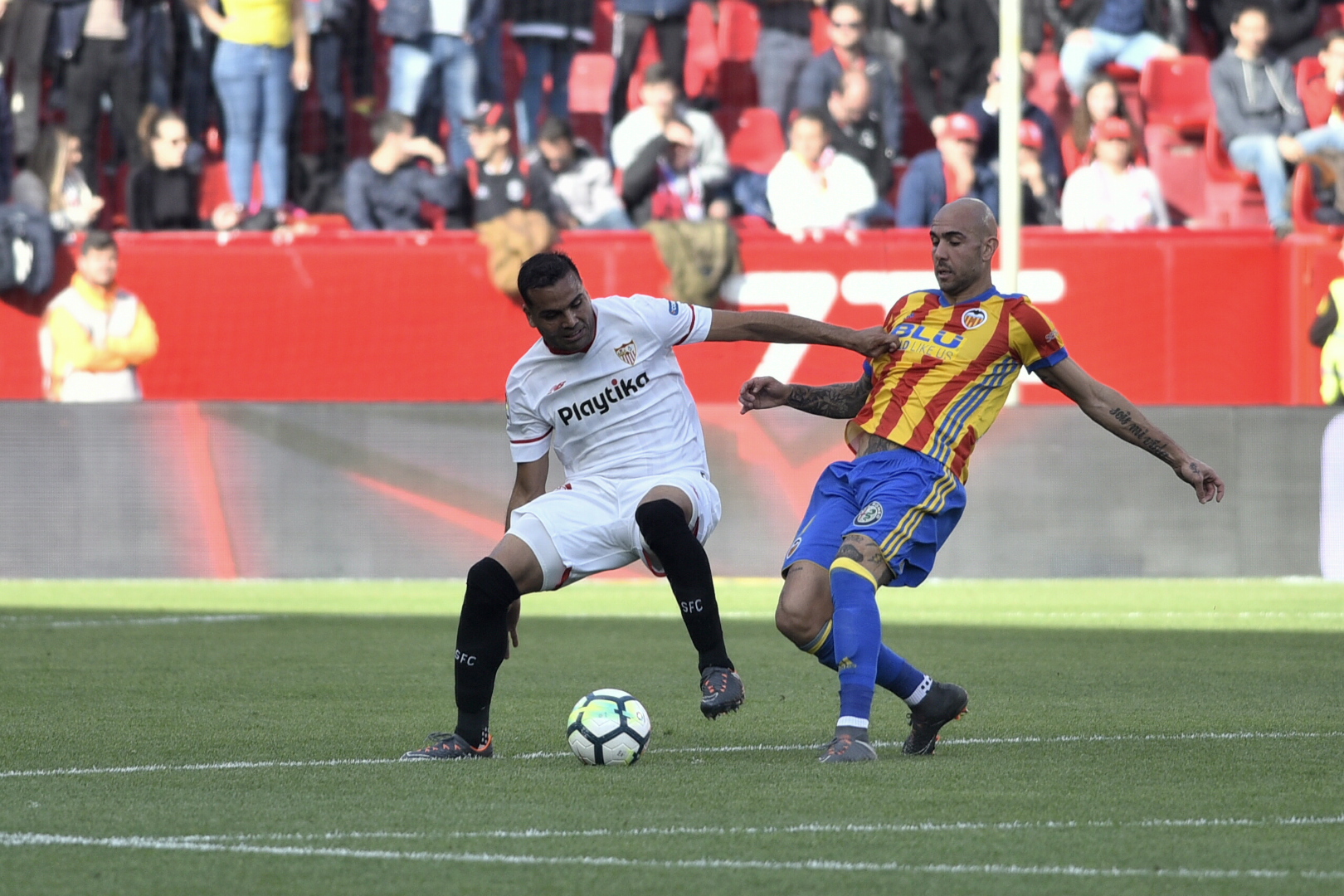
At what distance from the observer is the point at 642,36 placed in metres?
18.3

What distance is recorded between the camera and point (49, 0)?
55.7ft

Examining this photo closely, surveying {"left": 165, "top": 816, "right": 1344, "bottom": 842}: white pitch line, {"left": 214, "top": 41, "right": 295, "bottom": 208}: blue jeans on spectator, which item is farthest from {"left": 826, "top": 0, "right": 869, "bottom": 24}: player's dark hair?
{"left": 165, "top": 816, "right": 1344, "bottom": 842}: white pitch line

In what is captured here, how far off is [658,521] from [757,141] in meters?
12.1

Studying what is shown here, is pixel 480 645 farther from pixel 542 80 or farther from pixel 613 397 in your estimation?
pixel 542 80

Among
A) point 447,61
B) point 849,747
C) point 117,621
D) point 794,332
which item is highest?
point 447,61

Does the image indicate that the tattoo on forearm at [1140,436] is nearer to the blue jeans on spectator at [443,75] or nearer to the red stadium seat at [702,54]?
the blue jeans on spectator at [443,75]

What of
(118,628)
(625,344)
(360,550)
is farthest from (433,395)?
(625,344)

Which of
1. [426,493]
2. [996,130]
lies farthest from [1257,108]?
[426,493]

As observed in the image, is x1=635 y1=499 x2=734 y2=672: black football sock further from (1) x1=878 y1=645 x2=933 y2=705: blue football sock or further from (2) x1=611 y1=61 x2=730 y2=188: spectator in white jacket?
(2) x1=611 y1=61 x2=730 y2=188: spectator in white jacket

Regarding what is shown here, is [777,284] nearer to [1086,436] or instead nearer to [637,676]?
[1086,436]

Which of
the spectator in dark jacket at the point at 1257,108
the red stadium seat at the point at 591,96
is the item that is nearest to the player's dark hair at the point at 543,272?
the red stadium seat at the point at 591,96

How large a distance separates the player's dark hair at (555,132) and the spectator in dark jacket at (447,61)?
831 mm

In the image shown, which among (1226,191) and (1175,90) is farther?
(1175,90)

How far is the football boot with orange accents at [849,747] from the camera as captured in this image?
625 centimetres
